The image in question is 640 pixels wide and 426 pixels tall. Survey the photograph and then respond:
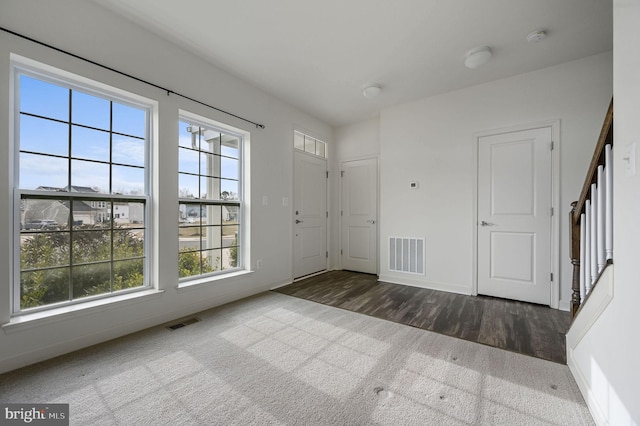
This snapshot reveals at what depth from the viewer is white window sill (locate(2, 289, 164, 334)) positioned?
6.06ft

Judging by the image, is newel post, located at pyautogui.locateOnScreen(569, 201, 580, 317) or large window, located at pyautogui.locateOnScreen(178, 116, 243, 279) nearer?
newel post, located at pyautogui.locateOnScreen(569, 201, 580, 317)

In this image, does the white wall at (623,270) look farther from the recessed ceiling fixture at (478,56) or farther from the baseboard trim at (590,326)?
the recessed ceiling fixture at (478,56)

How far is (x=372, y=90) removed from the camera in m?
3.53

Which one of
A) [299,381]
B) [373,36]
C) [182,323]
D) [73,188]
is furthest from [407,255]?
[73,188]

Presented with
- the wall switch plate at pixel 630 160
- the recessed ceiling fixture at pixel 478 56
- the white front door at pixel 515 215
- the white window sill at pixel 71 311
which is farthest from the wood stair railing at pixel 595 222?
the white window sill at pixel 71 311

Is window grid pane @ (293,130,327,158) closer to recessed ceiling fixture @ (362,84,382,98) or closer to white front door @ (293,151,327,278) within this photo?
white front door @ (293,151,327,278)

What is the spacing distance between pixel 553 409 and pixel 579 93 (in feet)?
10.7

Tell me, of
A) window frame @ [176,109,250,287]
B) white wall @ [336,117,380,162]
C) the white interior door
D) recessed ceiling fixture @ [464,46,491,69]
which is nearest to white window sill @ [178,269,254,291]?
window frame @ [176,109,250,287]

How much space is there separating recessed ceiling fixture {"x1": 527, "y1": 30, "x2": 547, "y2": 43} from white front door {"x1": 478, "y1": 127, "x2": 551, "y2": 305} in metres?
1.05

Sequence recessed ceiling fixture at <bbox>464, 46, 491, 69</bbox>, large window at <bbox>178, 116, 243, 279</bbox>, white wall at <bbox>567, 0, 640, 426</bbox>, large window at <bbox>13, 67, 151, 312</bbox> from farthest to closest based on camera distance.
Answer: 1. large window at <bbox>178, 116, 243, 279</bbox>
2. recessed ceiling fixture at <bbox>464, 46, 491, 69</bbox>
3. large window at <bbox>13, 67, 151, 312</bbox>
4. white wall at <bbox>567, 0, 640, 426</bbox>

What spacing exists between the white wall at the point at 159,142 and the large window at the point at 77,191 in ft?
0.50

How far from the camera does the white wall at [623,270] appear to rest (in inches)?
42.6

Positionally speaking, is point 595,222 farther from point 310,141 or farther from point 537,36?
point 310,141

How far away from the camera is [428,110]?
387cm
